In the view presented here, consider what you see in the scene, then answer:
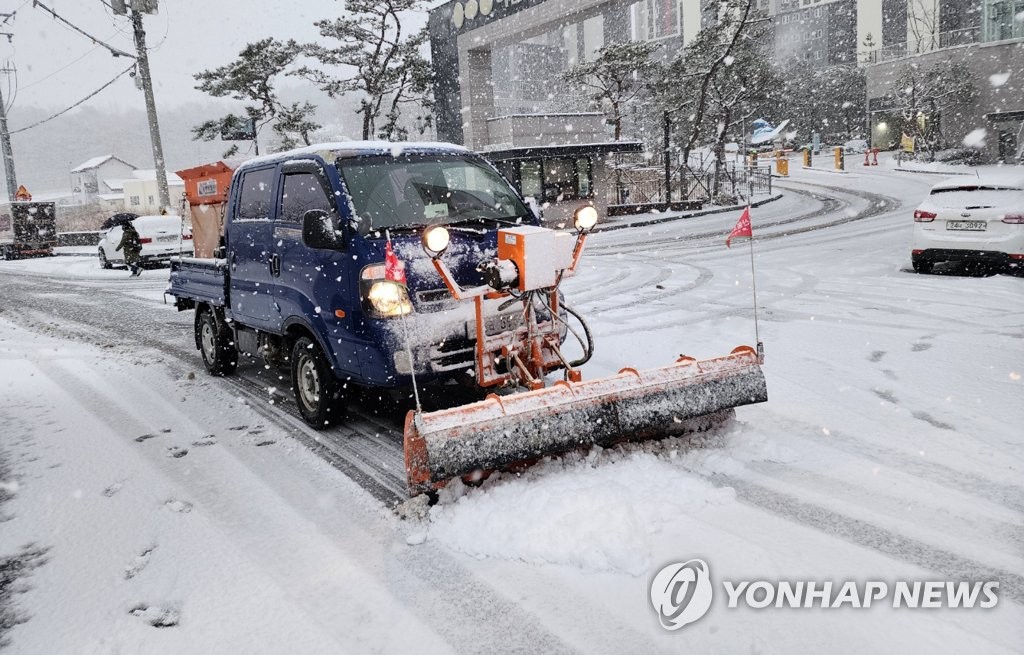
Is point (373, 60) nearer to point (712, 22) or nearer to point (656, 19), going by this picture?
point (712, 22)

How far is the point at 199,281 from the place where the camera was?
7449mm

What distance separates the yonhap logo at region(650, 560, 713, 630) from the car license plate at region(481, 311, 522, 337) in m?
2.15

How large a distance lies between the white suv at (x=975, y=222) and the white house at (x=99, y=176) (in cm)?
10267

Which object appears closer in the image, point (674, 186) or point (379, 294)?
point (379, 294)

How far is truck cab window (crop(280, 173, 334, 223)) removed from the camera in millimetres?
5203

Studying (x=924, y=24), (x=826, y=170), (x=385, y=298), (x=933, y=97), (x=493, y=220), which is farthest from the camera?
(x=924, y=24)

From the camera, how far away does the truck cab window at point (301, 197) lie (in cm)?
520

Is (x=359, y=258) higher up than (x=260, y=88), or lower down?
lower down

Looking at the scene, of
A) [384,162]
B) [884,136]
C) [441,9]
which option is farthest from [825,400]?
[884,136]

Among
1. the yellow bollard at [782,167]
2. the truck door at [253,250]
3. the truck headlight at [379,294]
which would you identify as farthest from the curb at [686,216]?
the truck headlight at [379,294]

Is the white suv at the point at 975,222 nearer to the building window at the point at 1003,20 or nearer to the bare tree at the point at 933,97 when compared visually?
the bare tree at the point at 933,97

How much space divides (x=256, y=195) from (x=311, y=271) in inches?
54.8

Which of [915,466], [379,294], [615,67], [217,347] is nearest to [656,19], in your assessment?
[615,67]

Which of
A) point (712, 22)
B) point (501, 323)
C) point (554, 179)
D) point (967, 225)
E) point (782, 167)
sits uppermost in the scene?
point (712, 22)
